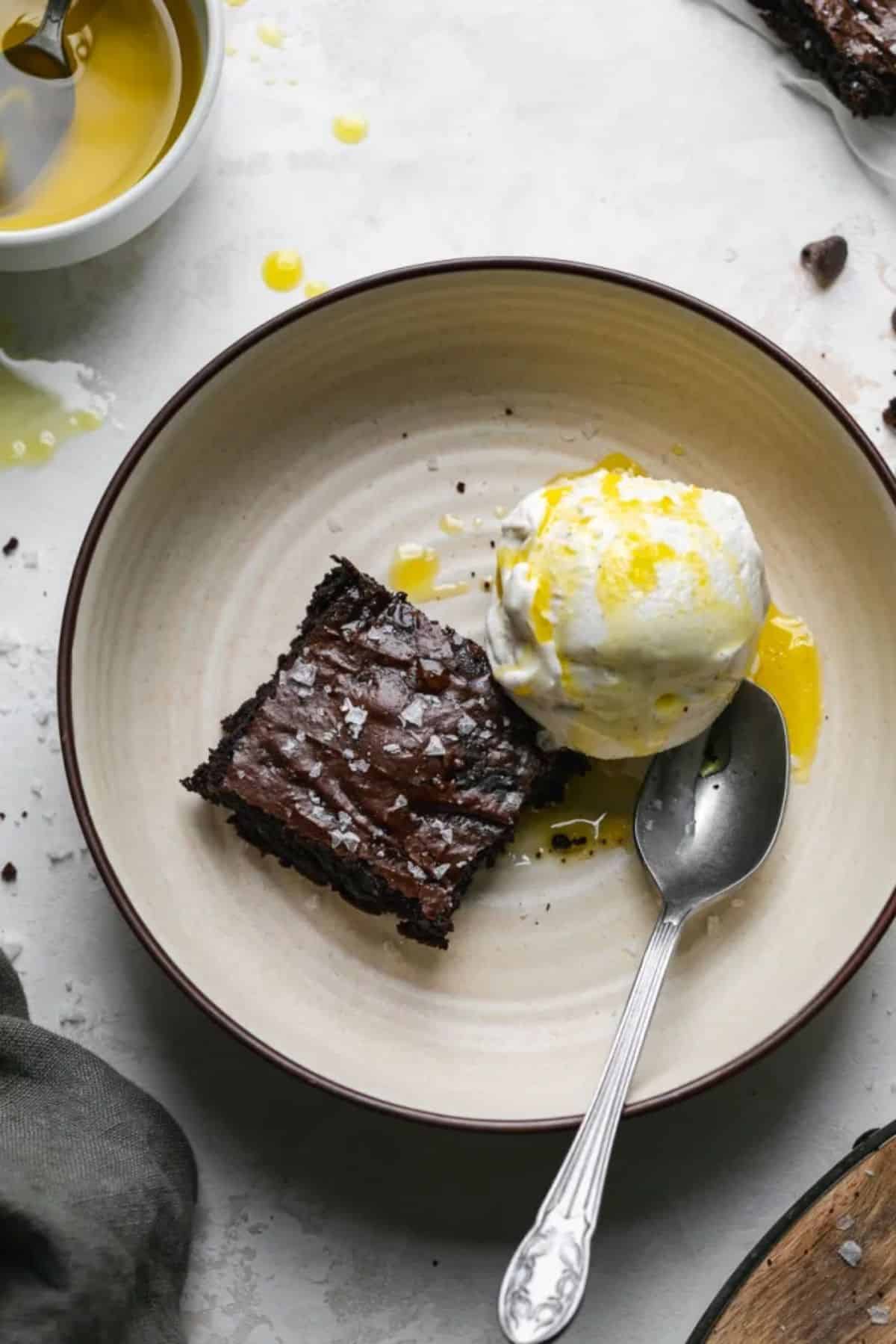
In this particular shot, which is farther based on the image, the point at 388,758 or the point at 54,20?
the point at 54,20

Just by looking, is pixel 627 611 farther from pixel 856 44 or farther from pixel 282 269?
pixel 856 44

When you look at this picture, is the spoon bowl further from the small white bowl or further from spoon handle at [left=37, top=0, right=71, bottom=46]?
spoon handle at [left=37, top=0, right=71, bottom=46]

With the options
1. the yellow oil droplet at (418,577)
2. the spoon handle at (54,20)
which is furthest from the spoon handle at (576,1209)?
the spoon handle at (54,20)

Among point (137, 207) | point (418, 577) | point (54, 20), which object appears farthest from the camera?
point (418, 577)

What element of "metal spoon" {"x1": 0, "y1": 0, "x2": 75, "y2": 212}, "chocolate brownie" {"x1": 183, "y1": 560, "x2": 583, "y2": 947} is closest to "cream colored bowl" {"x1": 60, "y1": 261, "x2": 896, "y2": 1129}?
"chocolate brownie" {"x1": 183, "y1": 560, "x2": 583, "y2": 947}

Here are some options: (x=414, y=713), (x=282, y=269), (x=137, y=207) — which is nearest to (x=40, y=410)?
(x=137, y=207)

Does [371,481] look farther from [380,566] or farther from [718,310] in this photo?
[718,310]
